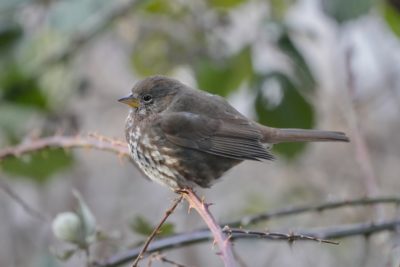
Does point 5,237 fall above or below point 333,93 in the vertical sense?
below

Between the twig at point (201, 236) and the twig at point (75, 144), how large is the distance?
0.35 m

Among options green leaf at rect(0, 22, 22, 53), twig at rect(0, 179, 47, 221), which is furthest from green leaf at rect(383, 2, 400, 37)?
twig at rect(0, 179, 47, 221)

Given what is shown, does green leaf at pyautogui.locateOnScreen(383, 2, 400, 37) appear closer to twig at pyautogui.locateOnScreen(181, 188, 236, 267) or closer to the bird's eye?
the bird's eye

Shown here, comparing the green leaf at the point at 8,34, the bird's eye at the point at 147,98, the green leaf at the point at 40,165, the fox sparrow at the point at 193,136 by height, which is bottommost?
the fox sparrow at the point at 193,136

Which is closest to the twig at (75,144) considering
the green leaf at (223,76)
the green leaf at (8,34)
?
the green leaf at (223,76)

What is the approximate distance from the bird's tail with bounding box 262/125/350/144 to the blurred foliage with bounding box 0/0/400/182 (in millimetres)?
429

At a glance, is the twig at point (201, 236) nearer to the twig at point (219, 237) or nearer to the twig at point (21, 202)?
the twig at point (21, 202)

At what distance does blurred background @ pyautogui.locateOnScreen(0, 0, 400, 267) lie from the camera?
3.92 m

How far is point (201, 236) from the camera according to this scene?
9.32 ft

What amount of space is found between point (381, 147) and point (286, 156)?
106 inches

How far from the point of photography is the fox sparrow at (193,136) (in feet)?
11.0

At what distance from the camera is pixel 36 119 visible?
4.99 meters

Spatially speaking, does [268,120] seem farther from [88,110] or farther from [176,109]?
[88,110]

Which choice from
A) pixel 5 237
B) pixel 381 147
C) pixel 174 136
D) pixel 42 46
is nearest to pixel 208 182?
pixel 174 136
